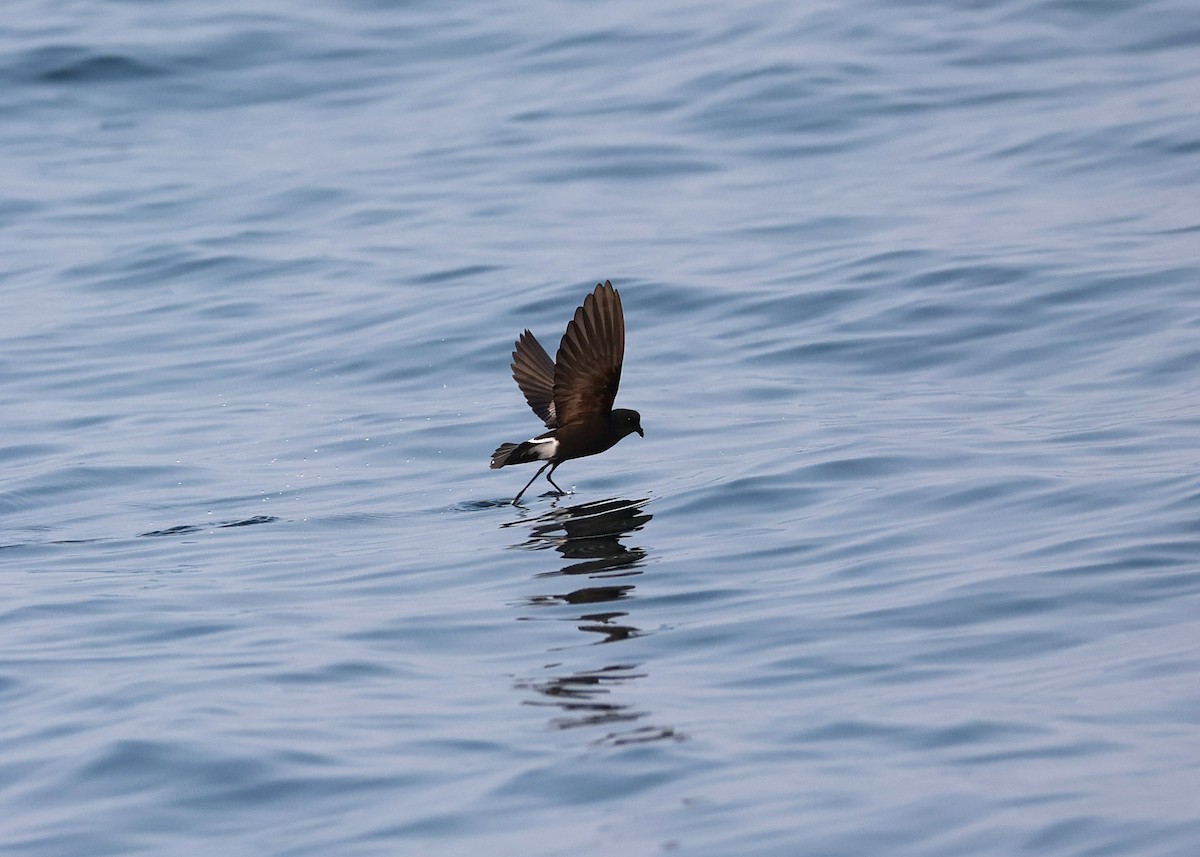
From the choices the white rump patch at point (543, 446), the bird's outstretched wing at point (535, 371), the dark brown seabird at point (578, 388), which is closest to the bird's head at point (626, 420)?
the dark brown seabird at point (578, 388)

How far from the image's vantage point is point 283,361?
13648 mm

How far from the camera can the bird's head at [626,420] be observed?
31.5 ft

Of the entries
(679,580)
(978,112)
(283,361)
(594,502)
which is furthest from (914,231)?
(679,580)

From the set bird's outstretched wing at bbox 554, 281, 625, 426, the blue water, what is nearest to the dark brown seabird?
bird's outstretched wing at bbox 554, 281, 625, 426

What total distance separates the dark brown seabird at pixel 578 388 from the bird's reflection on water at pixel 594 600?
352 mm

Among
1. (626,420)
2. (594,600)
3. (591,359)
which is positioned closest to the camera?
(594,600)

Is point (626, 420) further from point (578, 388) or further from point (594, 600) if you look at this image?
point (594, 600)

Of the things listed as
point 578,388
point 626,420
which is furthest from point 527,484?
point 578,388

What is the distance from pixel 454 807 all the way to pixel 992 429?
5810 millimetres

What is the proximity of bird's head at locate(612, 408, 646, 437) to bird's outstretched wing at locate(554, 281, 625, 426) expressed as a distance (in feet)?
0.21

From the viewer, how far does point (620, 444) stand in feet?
37.8

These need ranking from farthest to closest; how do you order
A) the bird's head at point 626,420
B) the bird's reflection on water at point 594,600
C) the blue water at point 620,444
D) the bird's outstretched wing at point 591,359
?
the bird's head at point 626,420 → the bird's outstretched wing at point 591,359 → the bird's reflection on water at point 594,600 → the blue water at point 620,444

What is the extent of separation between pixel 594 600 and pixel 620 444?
3957 millimetres

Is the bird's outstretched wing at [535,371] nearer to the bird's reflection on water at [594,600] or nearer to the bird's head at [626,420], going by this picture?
the bird's head at [626,420]
